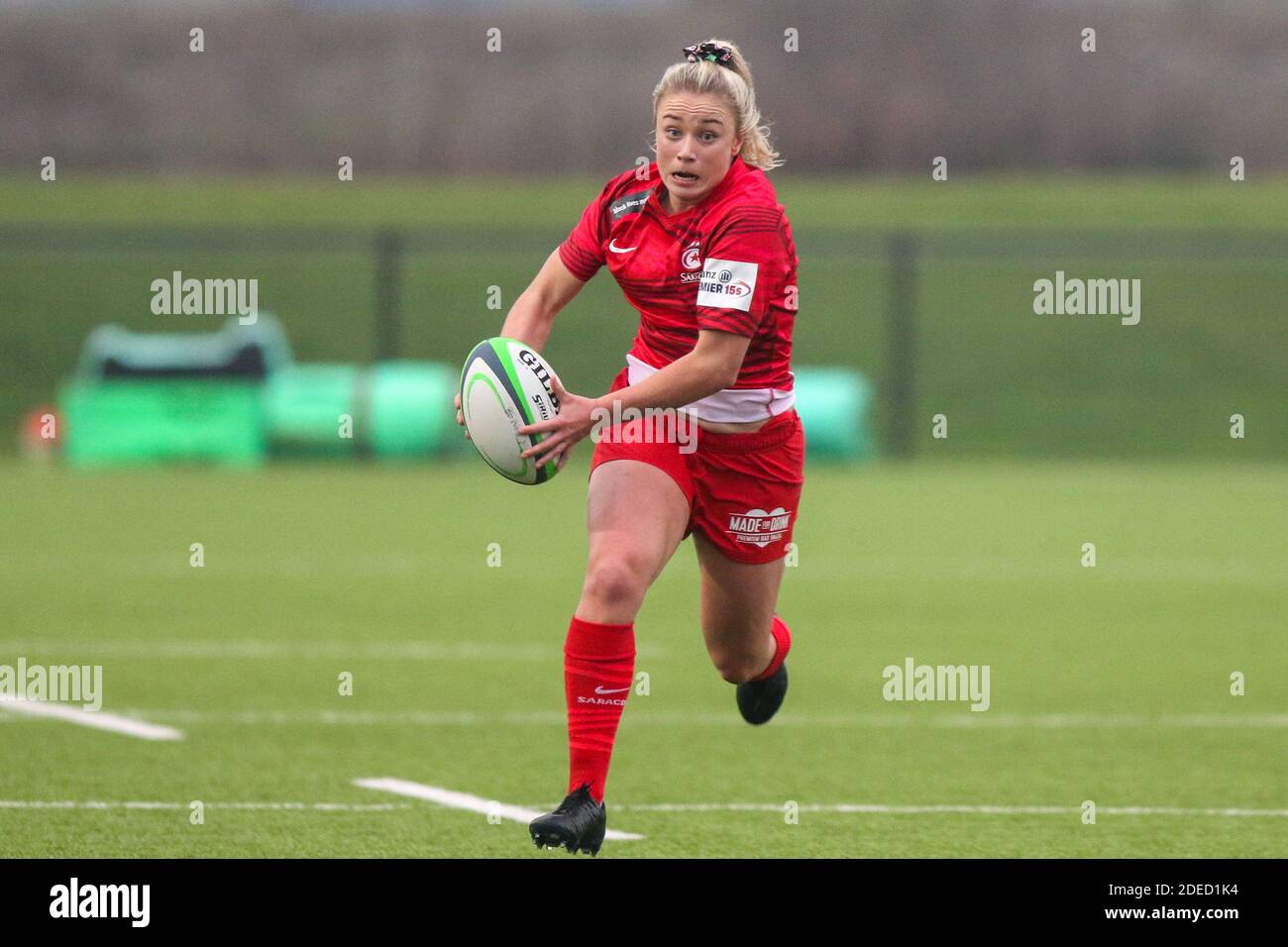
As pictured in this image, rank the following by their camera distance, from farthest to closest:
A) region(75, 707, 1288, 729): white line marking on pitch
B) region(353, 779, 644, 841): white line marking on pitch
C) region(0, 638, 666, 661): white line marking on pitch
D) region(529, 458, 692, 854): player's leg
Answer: region(0, 638, 666, 661): white line marking on pitch → region(75, 707, 1288, 729): white line marking on pitch → region(353, 779, 644, 841): white line marking on pitch → region(529, 458, 692, 854): player's leg

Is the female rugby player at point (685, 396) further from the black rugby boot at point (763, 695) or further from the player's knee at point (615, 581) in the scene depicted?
the black rugby boot at point (763, 695)

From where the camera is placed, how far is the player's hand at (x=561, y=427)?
6.12m

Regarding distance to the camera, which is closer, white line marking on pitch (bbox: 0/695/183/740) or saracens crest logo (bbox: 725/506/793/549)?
saracens crest logo (bbox: 725/506/793/549)

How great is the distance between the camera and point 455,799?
7.04m

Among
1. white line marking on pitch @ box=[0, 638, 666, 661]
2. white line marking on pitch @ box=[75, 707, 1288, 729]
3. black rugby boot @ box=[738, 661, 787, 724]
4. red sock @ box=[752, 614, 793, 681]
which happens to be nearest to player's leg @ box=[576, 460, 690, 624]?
red sock @ box=[752, 614, 793, 681]

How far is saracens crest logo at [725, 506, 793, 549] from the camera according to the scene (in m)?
6.60

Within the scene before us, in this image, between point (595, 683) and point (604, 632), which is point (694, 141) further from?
point (595, 683)

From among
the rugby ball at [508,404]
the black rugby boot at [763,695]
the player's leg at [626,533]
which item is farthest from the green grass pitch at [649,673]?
the rugby ball at [508,404]

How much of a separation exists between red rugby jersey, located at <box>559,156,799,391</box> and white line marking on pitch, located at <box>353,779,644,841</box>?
1.55 meters

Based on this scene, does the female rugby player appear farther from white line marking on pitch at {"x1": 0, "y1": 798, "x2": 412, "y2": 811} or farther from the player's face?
white line marking on pitch at {"x1": 0, "y1": 798, "x2": 412, "y2": 811}

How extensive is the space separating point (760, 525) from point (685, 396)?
681 millimetres

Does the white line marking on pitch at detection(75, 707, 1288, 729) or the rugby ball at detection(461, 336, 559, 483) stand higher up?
the rugby ball at detection(461, 336, 559, 483)

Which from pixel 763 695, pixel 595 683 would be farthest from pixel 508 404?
pixel 763 695
